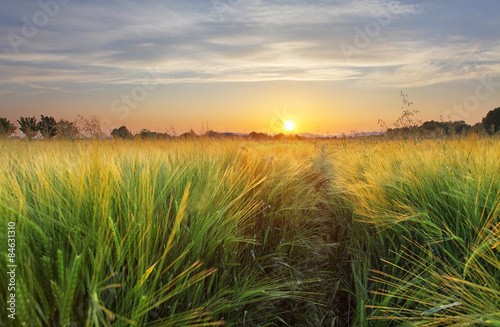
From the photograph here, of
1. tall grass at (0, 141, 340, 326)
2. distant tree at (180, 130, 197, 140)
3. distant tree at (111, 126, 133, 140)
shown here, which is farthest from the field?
distant tree at (111, 126, 133, 140)

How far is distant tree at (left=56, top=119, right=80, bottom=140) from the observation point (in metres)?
5.52

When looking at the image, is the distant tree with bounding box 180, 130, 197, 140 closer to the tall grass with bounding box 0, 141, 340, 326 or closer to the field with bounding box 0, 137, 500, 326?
the field with bounding box 0, 137, 500, 326

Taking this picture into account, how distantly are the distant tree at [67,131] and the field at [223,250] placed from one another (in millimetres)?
3879

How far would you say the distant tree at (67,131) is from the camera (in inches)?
217

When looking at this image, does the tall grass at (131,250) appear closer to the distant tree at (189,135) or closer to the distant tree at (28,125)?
the distant tree at (189,135)

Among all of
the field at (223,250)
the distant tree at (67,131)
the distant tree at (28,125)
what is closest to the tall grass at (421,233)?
the field at (223,250)

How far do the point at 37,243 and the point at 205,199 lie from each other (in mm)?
645

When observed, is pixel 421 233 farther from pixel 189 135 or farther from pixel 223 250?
pixel 189 135

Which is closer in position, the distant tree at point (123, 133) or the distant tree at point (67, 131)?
the distant tree at point (67, 131)

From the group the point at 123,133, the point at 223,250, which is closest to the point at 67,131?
the point at 123,133

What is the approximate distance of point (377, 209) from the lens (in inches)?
86.3

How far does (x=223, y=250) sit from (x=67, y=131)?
532cm

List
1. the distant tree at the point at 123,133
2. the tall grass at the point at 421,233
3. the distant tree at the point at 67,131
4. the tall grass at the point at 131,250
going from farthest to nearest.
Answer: the distant tree at the point at 123,133
the distant tree at the point at 67,131
the tall grass at the point at 421,233
the tall grass at the point at 131,250

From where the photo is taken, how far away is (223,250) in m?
1.48
